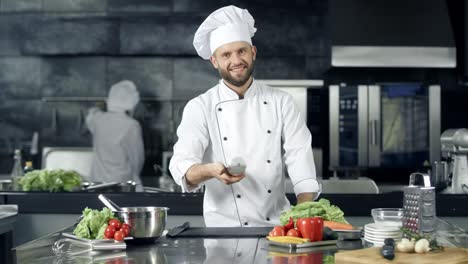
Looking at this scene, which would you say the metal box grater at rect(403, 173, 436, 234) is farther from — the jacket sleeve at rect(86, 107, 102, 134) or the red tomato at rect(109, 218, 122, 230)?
the jacket sleeve at rect(86, 107, 102, 134)

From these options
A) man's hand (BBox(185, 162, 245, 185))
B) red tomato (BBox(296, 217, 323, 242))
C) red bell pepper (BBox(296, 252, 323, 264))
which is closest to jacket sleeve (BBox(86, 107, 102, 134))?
man's hand (BBox(185, 162, 245, 185))

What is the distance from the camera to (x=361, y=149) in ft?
24.2

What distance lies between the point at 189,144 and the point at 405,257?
1.47 m

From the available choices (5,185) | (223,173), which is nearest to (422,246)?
(223,173)

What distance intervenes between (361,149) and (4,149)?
3450mm

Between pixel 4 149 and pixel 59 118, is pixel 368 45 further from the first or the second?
pixel 4 149

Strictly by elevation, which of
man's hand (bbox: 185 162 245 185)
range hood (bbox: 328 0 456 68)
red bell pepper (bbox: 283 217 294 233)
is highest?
range hood (bbox: 328 0 456 68)

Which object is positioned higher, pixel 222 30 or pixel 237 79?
pixel 222 30

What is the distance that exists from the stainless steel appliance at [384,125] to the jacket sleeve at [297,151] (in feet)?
11.6

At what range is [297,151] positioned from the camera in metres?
3.81

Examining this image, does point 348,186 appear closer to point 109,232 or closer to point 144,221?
point 144,221

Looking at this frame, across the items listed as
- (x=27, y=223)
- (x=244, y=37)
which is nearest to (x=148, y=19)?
(x=27, y=223)

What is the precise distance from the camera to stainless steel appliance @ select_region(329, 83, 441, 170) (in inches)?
290

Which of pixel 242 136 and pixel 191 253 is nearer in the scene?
pixel 191 253
